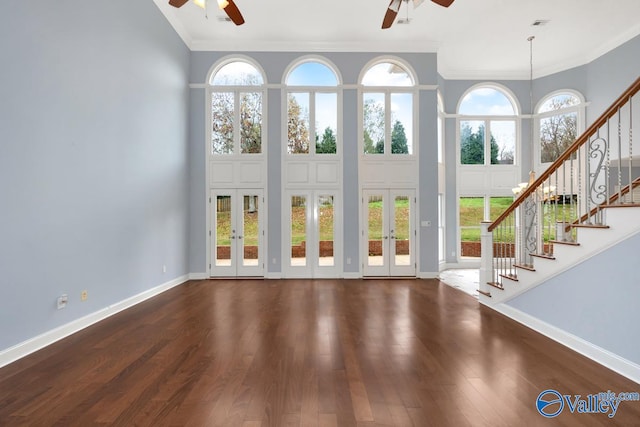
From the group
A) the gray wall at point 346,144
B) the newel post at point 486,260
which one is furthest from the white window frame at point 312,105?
the newel post at point 486,260

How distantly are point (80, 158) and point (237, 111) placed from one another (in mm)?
4236

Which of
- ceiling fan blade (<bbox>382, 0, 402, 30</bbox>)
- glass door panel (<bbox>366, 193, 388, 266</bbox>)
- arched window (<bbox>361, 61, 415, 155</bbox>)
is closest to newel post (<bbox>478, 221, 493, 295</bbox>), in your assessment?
glass door panel (<bbox>366, 193, 388, 266</bbox>)

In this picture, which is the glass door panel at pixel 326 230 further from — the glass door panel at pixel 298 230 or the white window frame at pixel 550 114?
the white window frame at pixel 550 114

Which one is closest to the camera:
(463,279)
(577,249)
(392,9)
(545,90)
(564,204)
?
(577,249)

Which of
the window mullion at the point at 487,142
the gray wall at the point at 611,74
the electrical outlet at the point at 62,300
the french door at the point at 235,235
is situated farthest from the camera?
the window mullion at the point at 487,142

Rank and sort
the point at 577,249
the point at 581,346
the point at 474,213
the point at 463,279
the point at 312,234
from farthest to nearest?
the point at 474,213 → the point at 312,234 → the point at 463,279 → the point at 577,249 → the point at 581,346

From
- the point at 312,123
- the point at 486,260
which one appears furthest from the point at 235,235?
the point at 486,260

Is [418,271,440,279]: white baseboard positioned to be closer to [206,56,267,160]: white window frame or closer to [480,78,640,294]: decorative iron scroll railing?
[480,78,640,294]: decorative iron scroll railing

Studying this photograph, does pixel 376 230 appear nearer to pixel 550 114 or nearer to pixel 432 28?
pixel 432 28

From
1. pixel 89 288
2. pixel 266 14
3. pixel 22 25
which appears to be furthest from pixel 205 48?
pixel 89 288

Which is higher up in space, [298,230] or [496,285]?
[298,230]

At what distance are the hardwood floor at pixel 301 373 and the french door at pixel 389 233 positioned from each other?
2.86 metres

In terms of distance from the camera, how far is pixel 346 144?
787 centimetres

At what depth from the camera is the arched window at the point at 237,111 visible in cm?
788
